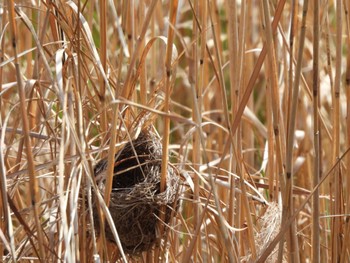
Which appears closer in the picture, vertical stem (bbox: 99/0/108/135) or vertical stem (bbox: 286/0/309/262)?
vertical stem (bbox: 286/0/309/262)

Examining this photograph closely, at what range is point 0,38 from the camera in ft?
3.25

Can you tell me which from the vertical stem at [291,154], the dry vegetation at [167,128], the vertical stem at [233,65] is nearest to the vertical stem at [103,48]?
the dry vegetation at [167,128]

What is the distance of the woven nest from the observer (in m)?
1.04

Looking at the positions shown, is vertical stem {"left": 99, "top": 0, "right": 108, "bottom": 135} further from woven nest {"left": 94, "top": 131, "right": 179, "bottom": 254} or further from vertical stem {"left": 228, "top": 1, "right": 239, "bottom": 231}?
vertical stem {"left": 228, "top": 1, "right": 239, "bottom": 231}

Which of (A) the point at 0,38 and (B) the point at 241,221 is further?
(B) the point at 241,221

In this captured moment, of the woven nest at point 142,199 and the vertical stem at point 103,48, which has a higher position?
the vertical stem at point 103,48

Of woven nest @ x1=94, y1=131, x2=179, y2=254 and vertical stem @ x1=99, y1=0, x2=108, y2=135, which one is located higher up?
vertical stem @ x1=99, y1=0, x2=108, y2=135

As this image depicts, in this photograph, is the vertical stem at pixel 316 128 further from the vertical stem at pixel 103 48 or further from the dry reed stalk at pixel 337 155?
the vertical stem at pixel 103 48

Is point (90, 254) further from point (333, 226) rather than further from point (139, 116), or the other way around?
point (333, 226)

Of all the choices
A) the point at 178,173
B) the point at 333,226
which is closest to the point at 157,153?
the point at 178,173

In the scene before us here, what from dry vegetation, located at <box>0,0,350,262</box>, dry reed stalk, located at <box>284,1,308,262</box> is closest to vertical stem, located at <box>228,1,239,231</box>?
dry vegetation, located at <box>0,0,350,262</box>

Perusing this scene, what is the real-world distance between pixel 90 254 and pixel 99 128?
7.9 inches

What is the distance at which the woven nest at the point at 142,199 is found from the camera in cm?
104

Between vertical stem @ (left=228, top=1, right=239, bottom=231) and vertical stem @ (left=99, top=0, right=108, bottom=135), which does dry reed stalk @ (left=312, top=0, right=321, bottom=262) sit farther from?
vertical stem @ (left=99, top=0, right=108, bottom=135)
